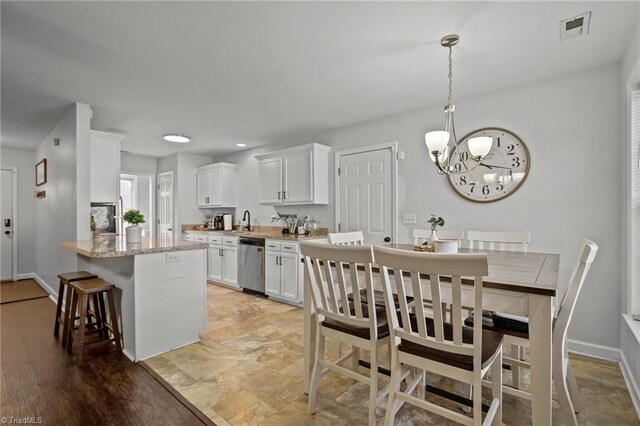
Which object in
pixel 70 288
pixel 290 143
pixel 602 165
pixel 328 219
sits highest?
pixel 290 143

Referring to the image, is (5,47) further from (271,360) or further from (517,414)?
(517,414)

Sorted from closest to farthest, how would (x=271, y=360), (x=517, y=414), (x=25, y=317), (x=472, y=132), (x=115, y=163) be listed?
(x=517, y=414) → (x=271, y=360) → (x=472, y=132) → (x=25, y=317) → (x=115, y=163)

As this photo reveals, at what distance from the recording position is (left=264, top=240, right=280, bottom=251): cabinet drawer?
4.35m

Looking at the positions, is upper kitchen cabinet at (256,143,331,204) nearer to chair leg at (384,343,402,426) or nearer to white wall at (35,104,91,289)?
white wall at (35,104,91,289)

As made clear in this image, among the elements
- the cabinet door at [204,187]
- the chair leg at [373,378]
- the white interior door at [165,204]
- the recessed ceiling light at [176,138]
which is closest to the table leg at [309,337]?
the chair leg at [373,378]

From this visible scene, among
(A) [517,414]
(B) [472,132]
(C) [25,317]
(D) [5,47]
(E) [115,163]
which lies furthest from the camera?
(E) [115,163]

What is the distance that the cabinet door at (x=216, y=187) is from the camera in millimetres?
5836

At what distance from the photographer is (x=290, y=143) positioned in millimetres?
5078

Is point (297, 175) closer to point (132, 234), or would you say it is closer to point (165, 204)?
point (132, 234)

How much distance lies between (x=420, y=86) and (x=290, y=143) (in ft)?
8.30

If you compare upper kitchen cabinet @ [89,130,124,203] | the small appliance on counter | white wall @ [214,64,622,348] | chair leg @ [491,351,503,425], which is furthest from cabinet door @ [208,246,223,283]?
chair leg @ [491,351,503,425]

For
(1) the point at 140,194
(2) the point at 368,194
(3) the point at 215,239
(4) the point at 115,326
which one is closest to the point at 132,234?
(4) the point at 115,326

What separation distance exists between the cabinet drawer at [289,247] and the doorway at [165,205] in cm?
317

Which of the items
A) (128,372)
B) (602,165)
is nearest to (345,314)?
(128,372)
